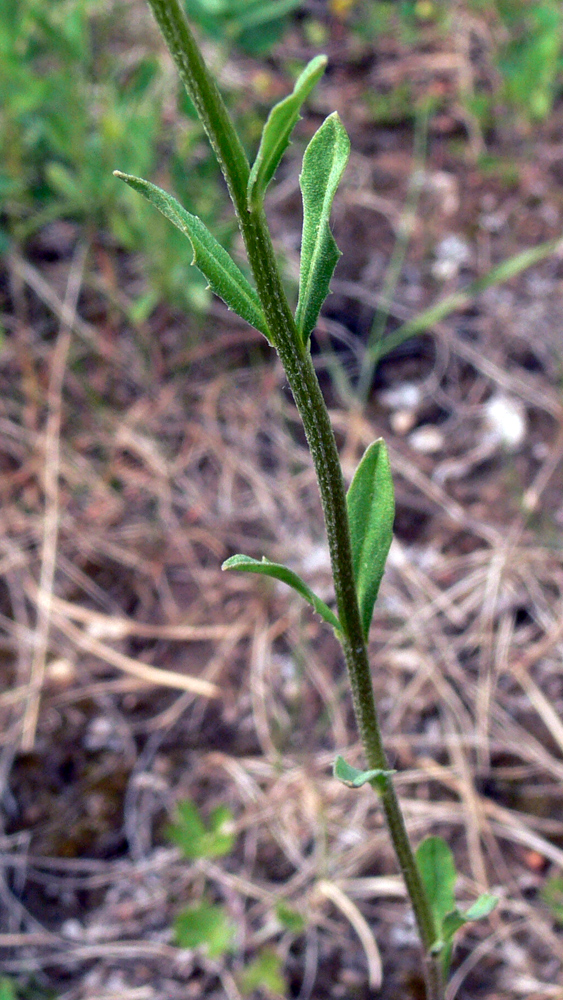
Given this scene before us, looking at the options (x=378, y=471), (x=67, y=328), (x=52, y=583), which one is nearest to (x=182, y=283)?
(x=67, y=328)

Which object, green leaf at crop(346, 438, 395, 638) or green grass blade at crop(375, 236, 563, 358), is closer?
green leaf at crop(346, 438, 395, 638)

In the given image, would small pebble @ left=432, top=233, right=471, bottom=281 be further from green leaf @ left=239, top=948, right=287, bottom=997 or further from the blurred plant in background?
green leaf @ left=239, top=948, right=287, bottom=997

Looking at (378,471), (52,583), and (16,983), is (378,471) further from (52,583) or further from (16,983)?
(52,583)

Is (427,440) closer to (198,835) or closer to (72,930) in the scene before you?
(198,835)

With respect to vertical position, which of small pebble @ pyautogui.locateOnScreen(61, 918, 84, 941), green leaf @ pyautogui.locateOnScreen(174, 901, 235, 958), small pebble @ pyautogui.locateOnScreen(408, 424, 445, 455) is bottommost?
small pebble @ pyautogui.locateOnScreen(61, 918, 84, 941)

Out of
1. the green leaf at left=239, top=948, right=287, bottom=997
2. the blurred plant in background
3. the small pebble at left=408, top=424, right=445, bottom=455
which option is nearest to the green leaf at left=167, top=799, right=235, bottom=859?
the green leaf at left=239, top=948, right=287, bottom=997

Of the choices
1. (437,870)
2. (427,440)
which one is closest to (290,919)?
(437,870)

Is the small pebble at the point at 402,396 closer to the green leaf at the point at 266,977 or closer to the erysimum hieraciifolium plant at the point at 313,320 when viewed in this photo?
the green leaf at the point at 266,977

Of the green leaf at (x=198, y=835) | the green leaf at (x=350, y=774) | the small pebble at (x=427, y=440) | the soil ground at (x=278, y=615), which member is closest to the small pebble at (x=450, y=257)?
the soil ground at (x=278, y=615)

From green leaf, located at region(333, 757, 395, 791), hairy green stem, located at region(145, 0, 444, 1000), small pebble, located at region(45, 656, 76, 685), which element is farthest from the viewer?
small pebble, located at region(45, 656, 76, 685)
